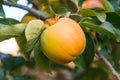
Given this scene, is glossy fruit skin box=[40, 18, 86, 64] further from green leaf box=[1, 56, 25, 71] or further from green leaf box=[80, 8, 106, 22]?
green leaf box=[1, 56, 25, 71]

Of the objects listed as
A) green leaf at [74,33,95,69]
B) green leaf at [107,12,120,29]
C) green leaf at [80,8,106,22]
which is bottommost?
green leaf at [74,33,95,69]

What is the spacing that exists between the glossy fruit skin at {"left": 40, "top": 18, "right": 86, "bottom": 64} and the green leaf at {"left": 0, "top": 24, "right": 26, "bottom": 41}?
0.08 m

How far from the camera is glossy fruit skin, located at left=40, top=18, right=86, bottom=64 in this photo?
1097 millimetres

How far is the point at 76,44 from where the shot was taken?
3.63 feet

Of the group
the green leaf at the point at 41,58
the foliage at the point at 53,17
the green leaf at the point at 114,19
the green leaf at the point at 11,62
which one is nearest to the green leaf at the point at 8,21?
the foliage at the point at 53,17

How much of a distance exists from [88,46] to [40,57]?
0.66 ft

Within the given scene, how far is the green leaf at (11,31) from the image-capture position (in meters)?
1.14

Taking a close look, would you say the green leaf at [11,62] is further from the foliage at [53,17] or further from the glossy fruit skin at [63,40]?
the glossy fruit skin at [63,40]

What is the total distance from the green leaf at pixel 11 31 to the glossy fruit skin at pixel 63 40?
8 centimetres

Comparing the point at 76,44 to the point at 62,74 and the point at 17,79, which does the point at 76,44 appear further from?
the point at 62,74

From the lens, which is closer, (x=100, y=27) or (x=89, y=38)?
(x=100, y=27)

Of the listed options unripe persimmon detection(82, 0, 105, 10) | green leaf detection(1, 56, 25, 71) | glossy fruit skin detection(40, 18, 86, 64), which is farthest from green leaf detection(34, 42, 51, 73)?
green leaf detection(1, 56, 25, 71)

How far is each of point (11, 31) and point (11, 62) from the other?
576mm

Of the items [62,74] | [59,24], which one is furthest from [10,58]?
[62,74]
